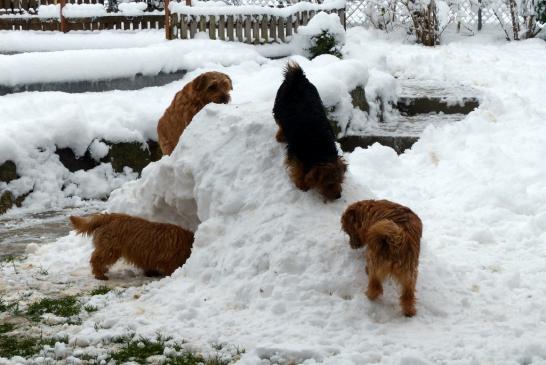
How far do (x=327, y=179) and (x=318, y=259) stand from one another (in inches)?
27.4

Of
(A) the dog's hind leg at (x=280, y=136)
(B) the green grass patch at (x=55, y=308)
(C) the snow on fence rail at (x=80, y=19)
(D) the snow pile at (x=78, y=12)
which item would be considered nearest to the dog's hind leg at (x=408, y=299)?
(A) the dog's hind leg at (x=280, y=136)

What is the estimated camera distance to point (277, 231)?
5789 mm

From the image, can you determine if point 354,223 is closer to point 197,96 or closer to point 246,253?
point 246,253

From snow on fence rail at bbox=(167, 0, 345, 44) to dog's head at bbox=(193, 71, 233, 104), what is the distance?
355 inches

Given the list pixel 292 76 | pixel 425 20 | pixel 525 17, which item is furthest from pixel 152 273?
pixel 525 17

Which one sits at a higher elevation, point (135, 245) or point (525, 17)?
point (525, 17)

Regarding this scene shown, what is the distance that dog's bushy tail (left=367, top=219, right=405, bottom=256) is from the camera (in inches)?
195

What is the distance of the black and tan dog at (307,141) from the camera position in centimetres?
591

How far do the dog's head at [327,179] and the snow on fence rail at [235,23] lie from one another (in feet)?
37.7

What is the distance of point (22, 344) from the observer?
498 centimetres

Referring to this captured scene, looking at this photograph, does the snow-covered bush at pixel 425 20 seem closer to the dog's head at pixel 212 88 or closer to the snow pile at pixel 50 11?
the snow pile at pixel 50 11

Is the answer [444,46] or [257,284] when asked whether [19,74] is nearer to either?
[257,284]

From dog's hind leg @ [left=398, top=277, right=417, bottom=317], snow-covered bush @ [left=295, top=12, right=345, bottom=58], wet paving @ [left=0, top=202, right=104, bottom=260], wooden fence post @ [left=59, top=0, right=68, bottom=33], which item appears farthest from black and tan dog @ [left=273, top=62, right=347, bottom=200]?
wooden fence post @ [left=59, top=0, right=68, bottom=33]

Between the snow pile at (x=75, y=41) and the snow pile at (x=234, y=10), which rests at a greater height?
the snow pile at (x=234, y=10)
